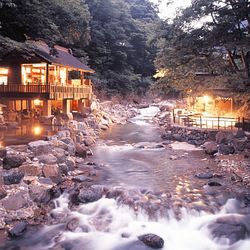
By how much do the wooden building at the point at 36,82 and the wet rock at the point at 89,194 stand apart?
39.1 feet

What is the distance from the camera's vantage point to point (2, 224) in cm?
1022

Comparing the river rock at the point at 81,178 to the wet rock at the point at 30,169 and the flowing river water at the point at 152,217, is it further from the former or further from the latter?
the wet rock at the point at 30,169

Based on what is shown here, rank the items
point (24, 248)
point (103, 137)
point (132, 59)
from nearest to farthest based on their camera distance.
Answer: point (24, 248)
point (103, 137)
point (132, 59)

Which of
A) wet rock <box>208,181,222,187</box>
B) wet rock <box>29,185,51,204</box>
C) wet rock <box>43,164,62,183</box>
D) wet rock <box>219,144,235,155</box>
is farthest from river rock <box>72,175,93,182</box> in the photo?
wet rock <box>219,144,235,155</box>

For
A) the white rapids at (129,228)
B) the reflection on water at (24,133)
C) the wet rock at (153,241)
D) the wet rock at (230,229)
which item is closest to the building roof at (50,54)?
the reflection on water at (24,133)

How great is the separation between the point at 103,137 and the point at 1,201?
16035mm

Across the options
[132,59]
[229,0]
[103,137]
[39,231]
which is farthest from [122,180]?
[132,59]

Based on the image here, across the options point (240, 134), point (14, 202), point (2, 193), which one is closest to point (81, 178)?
point (14, 202)

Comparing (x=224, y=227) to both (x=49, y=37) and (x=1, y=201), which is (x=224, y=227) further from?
(x=49, y=37)

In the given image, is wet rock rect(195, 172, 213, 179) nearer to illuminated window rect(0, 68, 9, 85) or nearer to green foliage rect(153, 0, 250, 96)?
green foliage rect(153, 0, 250, 96)

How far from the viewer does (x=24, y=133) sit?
63.1ft

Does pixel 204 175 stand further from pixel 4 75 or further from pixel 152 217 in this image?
pixel 4 75

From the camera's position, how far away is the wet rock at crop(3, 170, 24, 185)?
479 inches

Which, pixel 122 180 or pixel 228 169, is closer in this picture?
pixel 122 180
